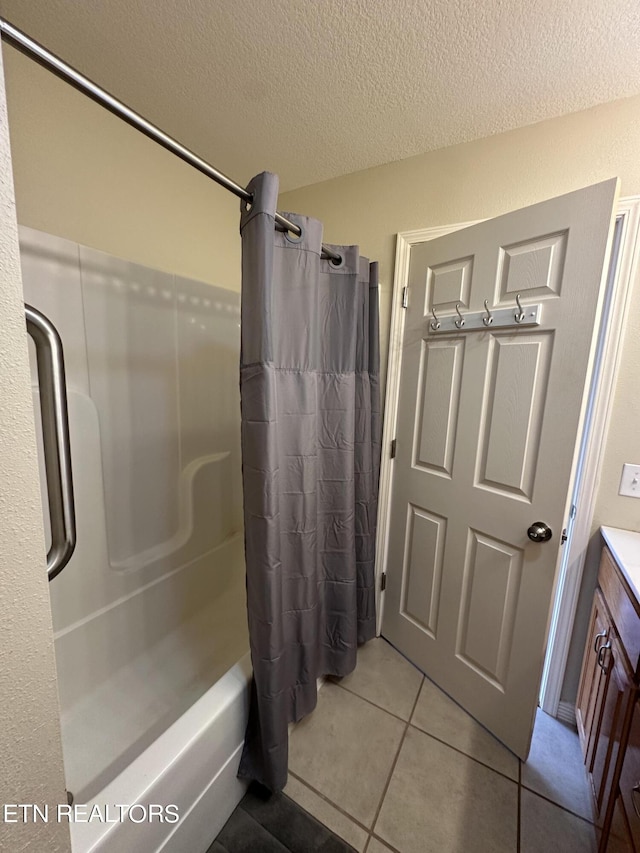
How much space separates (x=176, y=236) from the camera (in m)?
1.65

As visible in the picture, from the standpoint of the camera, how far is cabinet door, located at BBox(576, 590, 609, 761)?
1.13 metres

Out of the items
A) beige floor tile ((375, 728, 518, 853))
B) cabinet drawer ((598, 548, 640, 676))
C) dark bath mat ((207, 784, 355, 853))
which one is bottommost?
dark bath mat ((207, 784, 355, 853))

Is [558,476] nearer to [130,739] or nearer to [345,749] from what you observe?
[345,749]

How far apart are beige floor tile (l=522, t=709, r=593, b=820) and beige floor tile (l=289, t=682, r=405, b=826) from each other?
47cm

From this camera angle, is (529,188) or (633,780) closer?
(633,780)

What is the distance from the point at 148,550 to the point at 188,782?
815 mm

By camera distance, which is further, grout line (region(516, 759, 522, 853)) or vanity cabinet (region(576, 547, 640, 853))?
grout line (region(516, 759, 522, 853))

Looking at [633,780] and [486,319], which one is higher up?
[486,319]

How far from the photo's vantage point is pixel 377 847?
1.02 metres

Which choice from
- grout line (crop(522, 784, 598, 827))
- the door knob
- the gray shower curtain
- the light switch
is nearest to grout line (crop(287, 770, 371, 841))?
the gray shower curtain

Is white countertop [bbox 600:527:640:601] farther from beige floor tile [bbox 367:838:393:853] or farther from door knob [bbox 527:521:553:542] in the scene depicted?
beige floor tile [bbox 367:838:393:853]

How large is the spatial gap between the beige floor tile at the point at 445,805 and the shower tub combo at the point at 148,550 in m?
0.52

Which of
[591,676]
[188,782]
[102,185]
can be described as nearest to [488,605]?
[591,676]

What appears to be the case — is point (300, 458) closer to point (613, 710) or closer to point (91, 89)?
point (91, 89)
